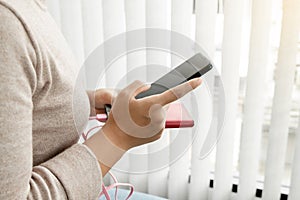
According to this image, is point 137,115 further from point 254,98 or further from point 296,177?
point 296,177

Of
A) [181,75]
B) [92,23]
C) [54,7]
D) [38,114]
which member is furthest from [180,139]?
[54,7]

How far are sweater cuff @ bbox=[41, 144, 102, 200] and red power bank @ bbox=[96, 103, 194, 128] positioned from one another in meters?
0.16

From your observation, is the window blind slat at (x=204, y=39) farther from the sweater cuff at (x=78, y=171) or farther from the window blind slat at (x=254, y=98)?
the sweater cuff at (x=78, y=171)

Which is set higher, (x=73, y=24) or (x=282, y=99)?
(x=73, y=24)

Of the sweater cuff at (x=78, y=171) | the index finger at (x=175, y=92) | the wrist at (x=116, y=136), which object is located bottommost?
the sweater cuff at (x=78, y=171)

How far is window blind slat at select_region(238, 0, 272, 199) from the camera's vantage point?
0.99m

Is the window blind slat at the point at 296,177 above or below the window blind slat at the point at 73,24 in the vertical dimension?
below

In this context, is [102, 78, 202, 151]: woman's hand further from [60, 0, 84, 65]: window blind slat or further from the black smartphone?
[60, 0, 84, 65]: window blind slat

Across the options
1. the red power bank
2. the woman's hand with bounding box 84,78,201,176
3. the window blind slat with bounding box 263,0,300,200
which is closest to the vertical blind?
Result: the window blind slat with bounding box 263,0,300,200

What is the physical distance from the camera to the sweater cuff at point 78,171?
523 millimetres

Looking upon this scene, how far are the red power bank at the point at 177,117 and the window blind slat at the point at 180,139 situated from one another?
1.5 inches

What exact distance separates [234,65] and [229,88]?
7 cm

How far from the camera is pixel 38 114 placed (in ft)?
1.66

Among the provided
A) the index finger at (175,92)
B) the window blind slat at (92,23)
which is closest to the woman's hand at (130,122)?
the index finger at (175,92)
